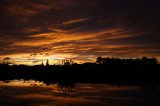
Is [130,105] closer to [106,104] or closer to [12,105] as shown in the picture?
[106,104]

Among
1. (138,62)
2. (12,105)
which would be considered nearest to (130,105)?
(12,105)

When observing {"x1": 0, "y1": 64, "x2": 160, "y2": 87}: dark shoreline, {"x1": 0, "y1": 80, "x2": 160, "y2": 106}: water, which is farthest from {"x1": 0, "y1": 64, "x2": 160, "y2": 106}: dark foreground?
{"x1": 0, "y1": 64, "x2": 160, "y2": 87}: dark shoreline

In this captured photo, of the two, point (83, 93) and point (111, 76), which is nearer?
point (83, 93)

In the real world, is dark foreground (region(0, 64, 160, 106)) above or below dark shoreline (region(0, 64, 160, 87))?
below

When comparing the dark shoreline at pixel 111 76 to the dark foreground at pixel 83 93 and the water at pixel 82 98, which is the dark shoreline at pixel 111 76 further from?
the water at pixel 82 98

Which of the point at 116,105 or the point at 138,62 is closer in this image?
the point at 116,105

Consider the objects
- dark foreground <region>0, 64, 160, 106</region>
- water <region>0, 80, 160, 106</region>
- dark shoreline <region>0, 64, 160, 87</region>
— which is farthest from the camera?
dark shoreline <region>0, 64, 160, 87</region>

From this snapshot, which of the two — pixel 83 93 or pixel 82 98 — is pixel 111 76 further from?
pixel 82 98

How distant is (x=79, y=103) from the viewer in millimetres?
40938

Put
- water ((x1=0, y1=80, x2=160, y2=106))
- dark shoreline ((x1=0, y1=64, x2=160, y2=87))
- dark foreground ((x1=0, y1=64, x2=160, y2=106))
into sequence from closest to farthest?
1. water ((x1=0, y1=80, x2=160, y2=106))
2. dark foreground ((x1=0, y1=64, x2=160, y2=106))
3. dark shoreline ((x1=0, y1=64, x2=160, y2=87))

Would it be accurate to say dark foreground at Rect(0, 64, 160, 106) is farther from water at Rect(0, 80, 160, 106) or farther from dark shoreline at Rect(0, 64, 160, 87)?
dark shoreline at Rect(0, 64, 160, 87)

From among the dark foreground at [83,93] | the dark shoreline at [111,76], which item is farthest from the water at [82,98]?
the dark shoreline at [111,76]

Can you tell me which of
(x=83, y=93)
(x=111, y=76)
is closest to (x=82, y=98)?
(x=83, y=93)

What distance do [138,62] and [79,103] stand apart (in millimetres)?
155689
